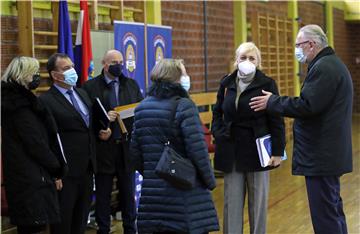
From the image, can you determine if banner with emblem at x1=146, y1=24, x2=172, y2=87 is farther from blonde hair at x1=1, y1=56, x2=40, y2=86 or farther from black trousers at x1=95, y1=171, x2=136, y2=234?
blonde hair at x1=1, y1=56, x2=40, y2=86

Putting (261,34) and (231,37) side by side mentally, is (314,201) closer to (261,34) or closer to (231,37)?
(231,37)

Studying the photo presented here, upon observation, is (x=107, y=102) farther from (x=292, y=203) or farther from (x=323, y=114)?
(x=292, y=203)

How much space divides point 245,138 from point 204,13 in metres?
5.22

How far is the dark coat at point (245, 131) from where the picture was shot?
3.97m

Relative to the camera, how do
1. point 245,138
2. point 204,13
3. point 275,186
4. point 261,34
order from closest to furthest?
point 245,138, point 275,186, point 204,13, point 261,34

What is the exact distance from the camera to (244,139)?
4.00 m

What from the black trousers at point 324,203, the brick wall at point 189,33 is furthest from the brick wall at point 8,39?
the brick wall at point 189,33

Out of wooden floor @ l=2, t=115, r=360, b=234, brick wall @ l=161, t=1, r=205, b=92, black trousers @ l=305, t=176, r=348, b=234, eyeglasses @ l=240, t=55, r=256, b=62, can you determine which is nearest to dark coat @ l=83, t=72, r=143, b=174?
wooden floor @ l=2, t=115, r=360, b=234

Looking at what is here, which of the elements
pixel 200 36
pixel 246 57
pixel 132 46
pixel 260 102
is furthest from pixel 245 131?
pixel 200 36

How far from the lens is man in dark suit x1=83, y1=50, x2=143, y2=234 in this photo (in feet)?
15.1

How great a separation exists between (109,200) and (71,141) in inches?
30.6

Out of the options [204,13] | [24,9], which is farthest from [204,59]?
[24,9]

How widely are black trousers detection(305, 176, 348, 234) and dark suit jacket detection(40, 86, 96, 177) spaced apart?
1473 millimetres

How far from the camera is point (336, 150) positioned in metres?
3.52
